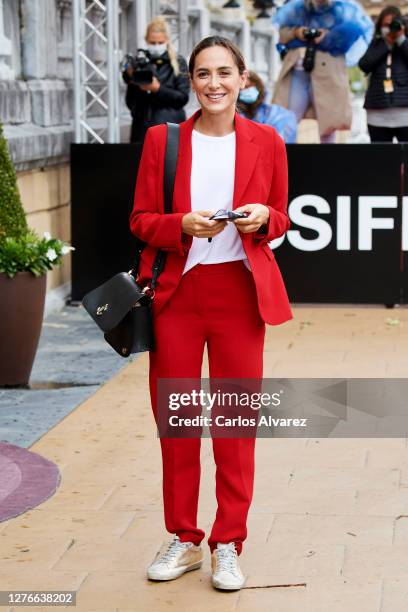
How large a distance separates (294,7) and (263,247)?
29.6 feet

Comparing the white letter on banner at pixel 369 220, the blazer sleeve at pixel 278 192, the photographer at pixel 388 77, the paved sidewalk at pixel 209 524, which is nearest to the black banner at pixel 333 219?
the white letter on banner at pixel 369 220

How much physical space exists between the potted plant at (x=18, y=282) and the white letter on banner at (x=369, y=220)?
348 centimetres

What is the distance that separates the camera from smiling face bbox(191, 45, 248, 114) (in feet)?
15.4

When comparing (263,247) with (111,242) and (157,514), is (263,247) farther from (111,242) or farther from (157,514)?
(111,242)

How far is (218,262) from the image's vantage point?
477 centimetres

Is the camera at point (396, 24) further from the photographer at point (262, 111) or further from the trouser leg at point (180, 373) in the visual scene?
the trouser leg at point (180, 373)

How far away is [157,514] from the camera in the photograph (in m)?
5.77

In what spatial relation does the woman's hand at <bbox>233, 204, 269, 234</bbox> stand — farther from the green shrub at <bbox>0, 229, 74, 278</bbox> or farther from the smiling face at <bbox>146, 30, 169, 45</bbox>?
the smiling face at <bbox>146, 30, 169, 45</bbox>

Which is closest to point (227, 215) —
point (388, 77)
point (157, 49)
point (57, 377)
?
point (57, 377)

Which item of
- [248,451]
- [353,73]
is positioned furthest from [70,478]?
[353,73]

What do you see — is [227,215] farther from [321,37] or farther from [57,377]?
[321,37]

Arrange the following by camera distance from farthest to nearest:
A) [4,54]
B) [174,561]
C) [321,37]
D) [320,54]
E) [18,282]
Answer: [320,54] < [321,37] < [4,54] < [18,282] < [174,561]

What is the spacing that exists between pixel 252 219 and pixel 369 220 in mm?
6615

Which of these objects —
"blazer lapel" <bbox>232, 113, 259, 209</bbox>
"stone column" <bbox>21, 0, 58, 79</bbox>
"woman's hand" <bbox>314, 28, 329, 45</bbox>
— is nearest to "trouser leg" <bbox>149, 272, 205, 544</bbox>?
"blazer lapel" <bbox>232, 113, 259, 209</bbox>
